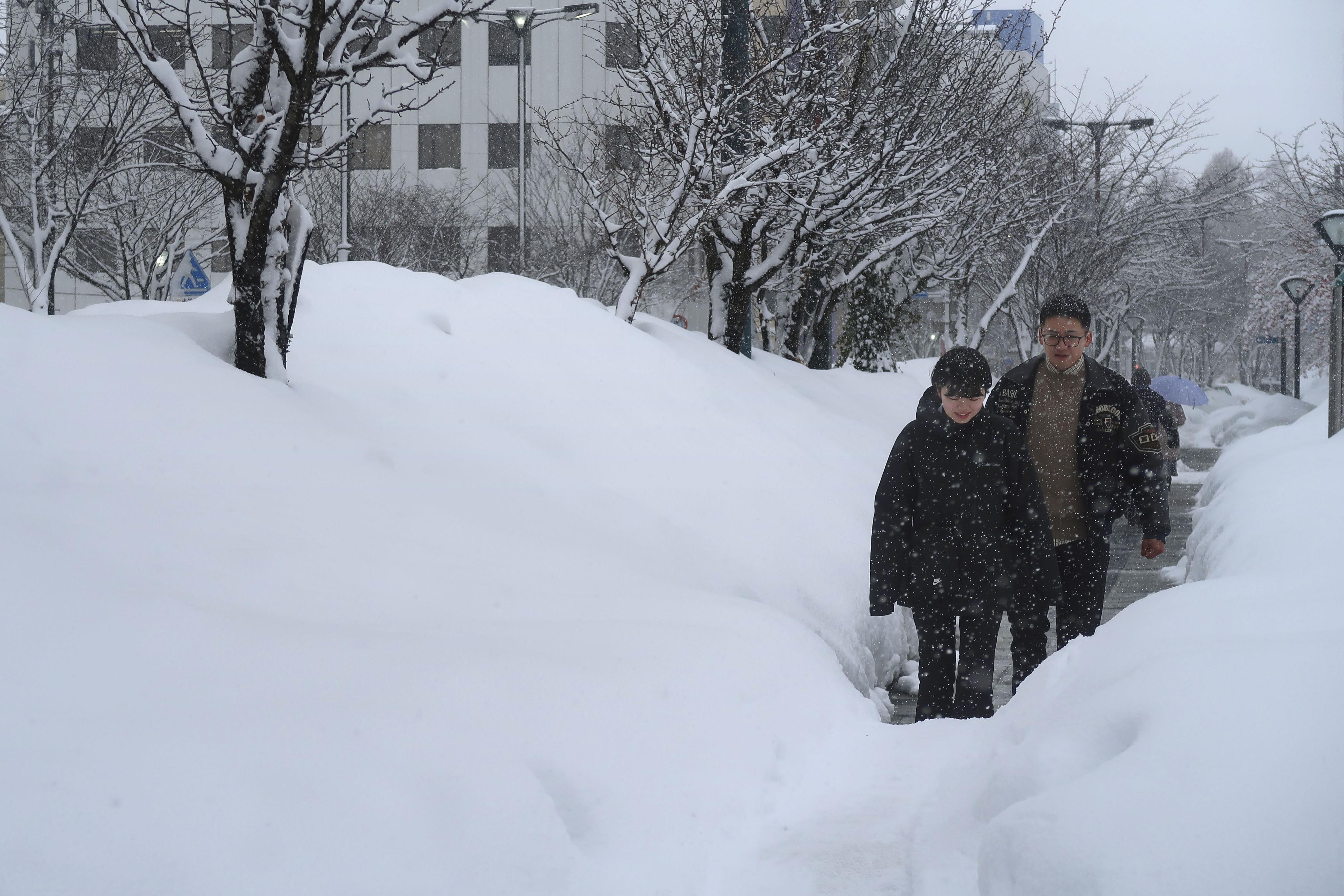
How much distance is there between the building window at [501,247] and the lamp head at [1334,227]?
59.4ft

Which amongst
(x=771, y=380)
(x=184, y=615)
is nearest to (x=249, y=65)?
(x=184, y=615)

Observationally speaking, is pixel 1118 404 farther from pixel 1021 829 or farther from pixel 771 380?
pixel 771 380

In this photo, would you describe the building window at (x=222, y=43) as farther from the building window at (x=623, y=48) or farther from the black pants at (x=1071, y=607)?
the black pants at (x=1071, y=607)

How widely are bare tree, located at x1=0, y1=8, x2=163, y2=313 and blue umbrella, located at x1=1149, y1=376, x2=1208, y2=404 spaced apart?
15.0m

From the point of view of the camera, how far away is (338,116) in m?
28.6

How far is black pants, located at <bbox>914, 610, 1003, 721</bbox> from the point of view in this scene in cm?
459

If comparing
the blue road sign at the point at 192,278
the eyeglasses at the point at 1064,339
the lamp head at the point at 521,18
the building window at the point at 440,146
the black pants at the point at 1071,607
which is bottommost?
the black pants at the point at 1071,607

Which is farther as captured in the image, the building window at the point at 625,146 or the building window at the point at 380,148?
the building window at the point at 380,148

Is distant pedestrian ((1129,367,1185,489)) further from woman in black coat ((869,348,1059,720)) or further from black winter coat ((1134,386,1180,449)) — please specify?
woman in black coat ((869,348,1059,720))

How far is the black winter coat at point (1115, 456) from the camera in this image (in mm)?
4746

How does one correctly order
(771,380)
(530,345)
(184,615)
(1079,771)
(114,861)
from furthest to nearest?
(771,380)
(530,345)
(184,615)
(1079,771)
(114,861)

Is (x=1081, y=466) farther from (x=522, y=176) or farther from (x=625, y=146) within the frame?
(x=522, y=176)

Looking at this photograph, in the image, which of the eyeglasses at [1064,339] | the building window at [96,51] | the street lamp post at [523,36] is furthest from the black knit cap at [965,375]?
the building window at [96,51]

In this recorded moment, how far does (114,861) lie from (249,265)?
3.71 meters
